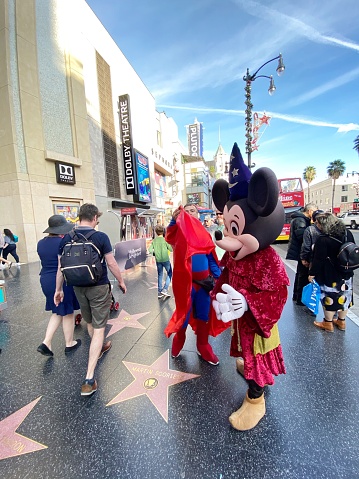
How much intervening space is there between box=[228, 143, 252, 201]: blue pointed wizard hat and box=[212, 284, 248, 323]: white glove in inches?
30.0

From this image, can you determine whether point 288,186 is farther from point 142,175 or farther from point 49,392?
point 49,392

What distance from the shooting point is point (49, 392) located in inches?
91.7

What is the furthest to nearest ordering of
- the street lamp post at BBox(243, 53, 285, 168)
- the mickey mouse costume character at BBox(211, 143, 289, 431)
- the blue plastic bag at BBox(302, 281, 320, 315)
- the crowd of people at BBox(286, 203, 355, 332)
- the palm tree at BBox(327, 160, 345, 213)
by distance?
the palm tree at BBox(327, 160, 345, 213) → the street lamp post at BBox(243, 53, 285, 168) → the blue plastic bag at BBox(302, 281, 320, 315) → the crowd of people at BBox(286, 203, 355, 332) → the mickey mouse costume character at BBox(211, 143, 289, 431)

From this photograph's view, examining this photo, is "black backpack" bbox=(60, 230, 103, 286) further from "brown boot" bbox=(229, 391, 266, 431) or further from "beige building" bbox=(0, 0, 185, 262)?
"beige building" bbox=(0, 0, 185, 262)

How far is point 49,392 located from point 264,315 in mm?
2318

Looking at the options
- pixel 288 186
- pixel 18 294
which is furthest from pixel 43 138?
pixel 288 186

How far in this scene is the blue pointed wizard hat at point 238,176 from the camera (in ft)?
6.02

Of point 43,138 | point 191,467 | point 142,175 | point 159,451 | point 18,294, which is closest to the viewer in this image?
point 191,467

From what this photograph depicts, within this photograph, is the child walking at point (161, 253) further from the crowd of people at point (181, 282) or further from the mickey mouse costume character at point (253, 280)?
the mickey mouse costume character at point (253, 280)

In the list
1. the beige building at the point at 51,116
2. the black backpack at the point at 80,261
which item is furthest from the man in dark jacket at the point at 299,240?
the beige building at the point at 51,116

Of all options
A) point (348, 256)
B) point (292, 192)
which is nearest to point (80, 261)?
point (348, 256)

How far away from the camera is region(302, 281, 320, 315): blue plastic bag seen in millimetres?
3560

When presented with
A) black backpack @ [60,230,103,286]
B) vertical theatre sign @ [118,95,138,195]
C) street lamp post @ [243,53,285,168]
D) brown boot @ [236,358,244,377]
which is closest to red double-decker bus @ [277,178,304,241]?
street lamp post @ [243,53,285,168]

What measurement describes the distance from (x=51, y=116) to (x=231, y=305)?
44.7ft
